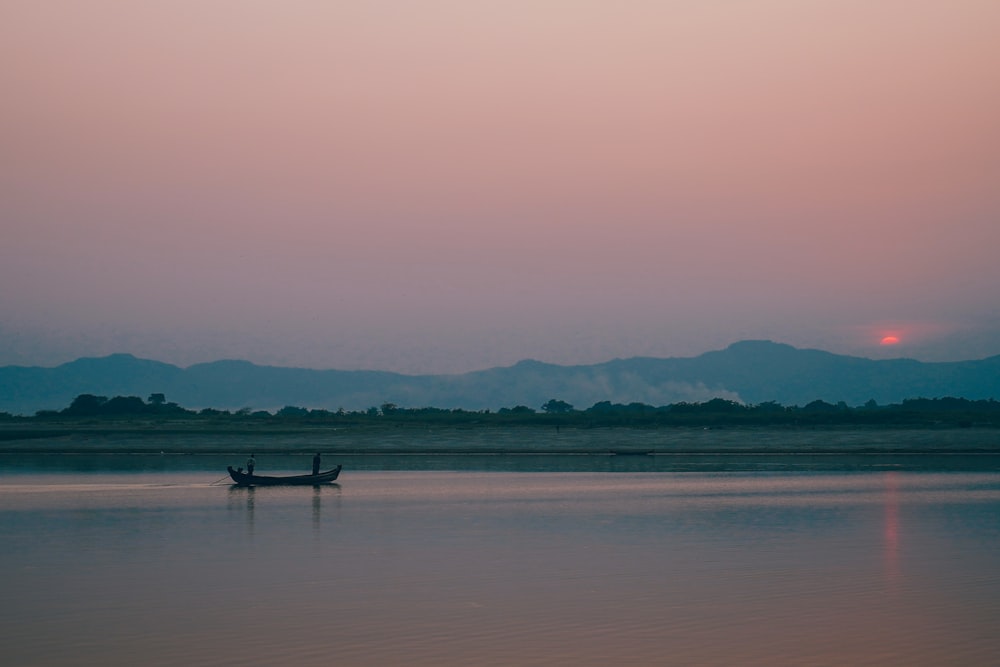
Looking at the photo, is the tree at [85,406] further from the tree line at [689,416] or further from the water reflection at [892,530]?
the water reflection at [892,530]

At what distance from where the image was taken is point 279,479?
5794cm

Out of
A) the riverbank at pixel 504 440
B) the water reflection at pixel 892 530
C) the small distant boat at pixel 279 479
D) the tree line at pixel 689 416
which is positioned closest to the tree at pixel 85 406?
the tree line at pixel 689 416

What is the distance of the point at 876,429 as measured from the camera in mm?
97938

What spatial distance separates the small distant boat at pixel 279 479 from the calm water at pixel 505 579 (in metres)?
7.37

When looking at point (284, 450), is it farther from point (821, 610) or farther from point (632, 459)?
point (821, 610)

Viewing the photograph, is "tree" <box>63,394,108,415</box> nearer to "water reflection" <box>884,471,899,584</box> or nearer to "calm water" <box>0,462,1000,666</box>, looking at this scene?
"calm water" <box>0,462,1000,666</box>

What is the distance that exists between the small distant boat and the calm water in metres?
7.37

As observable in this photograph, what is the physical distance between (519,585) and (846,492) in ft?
98.5

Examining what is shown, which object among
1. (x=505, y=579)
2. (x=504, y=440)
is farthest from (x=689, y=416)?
(x=505, y=579)

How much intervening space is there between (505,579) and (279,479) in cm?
3404

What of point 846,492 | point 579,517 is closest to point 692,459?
point 846,492

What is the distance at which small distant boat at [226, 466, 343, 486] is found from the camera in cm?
5650

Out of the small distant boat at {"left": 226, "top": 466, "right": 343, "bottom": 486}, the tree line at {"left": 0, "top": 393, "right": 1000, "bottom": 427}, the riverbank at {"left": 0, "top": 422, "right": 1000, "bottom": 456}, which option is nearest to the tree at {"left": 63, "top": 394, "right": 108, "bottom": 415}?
the tree line at {"left": 0, "top": 393, "right": 1000, "bottom": 427}

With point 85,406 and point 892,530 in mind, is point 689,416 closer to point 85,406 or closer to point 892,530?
point 85,406
